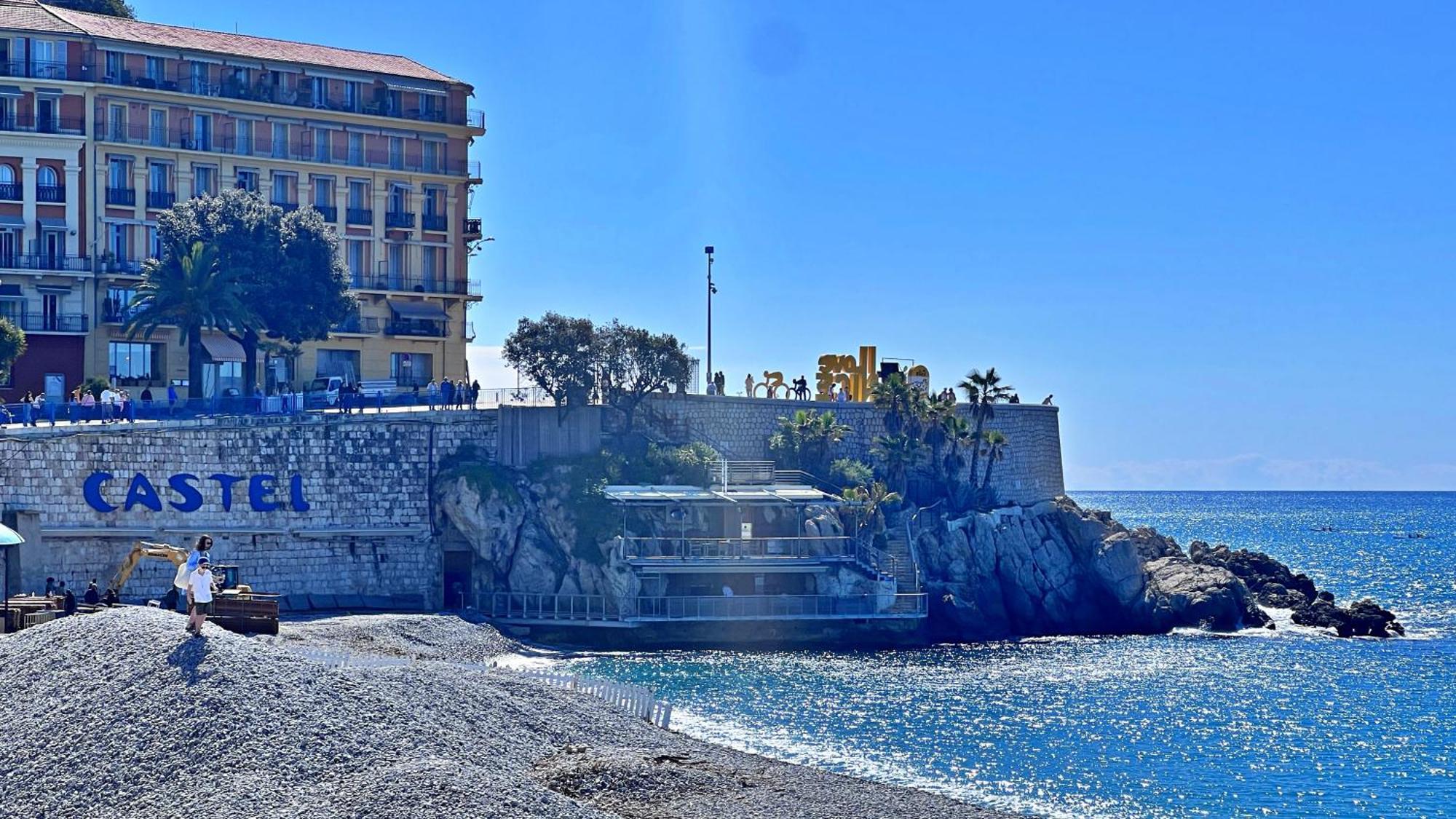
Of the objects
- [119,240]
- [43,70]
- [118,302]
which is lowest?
[118,302]

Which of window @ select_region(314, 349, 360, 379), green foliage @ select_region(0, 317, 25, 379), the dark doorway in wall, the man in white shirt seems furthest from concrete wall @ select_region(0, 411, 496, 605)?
the man in white shirt

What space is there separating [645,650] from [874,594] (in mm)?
9700

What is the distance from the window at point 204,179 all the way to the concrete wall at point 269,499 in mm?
17269

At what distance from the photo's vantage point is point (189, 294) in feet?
222

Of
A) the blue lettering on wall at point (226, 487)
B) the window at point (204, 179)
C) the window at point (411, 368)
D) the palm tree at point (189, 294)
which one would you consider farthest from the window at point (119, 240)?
the blue lettering on wall at point (226, 487)

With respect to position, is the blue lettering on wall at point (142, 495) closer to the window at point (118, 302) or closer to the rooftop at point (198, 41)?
the window at point (118, 302)

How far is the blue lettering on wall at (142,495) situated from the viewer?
2445 inches

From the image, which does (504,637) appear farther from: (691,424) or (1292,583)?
(1292,583)

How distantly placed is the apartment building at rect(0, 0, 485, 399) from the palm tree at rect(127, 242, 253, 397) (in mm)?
3839

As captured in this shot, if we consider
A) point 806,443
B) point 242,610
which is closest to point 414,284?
point 806,443

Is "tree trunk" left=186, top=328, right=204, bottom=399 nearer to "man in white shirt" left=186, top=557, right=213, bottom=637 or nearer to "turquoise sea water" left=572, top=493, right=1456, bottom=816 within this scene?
"turquoise sea water" left=572, top=493, right=1456, bottom=816

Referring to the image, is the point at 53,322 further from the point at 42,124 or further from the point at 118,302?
the point at 42,124

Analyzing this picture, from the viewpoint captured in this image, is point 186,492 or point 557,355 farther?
point 557,355

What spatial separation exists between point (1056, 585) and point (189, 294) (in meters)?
38.7
